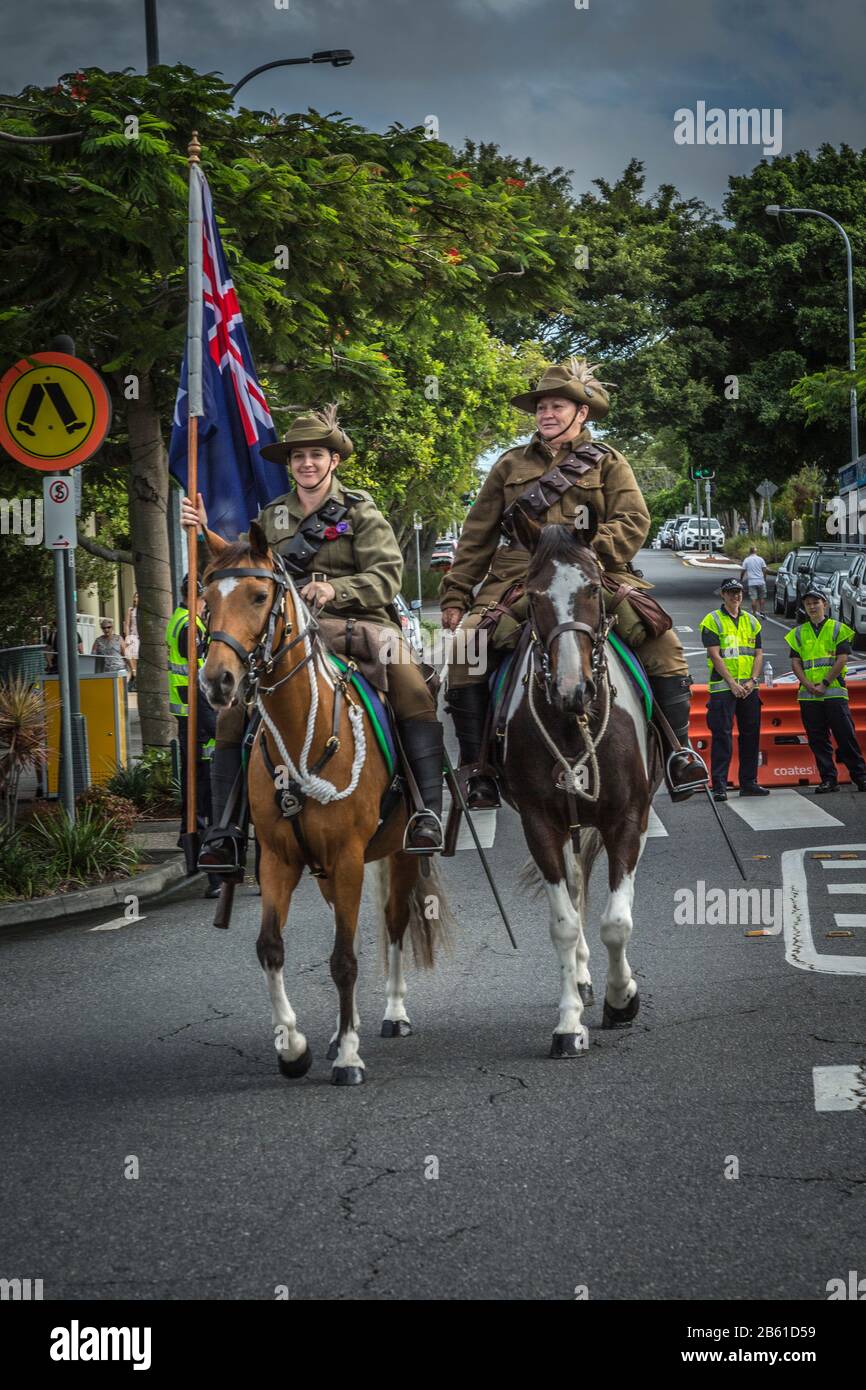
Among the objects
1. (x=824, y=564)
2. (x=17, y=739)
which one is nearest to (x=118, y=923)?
(x=17, y=739)

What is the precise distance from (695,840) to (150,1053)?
717 cm

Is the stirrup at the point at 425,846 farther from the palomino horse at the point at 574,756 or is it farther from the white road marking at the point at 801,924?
the white road marking at the point at 801,924

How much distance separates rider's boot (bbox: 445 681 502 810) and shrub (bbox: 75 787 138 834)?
549cm

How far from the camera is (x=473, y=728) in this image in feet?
26.3

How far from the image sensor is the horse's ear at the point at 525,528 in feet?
23.2

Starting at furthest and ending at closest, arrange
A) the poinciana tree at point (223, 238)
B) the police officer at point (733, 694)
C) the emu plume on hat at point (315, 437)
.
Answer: the police officer at point (733, 694) < the poinciana tree at point (223, 238) < the emu plume on hat at point (315, 437)

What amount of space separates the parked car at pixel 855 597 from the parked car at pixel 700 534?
169 ft

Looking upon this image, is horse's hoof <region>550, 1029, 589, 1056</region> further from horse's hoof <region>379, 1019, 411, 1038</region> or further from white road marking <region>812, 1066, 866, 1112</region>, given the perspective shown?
white road marking <region>812, 1066, 866, 1112</region>

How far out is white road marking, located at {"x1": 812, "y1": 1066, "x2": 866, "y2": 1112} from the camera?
6071 mm

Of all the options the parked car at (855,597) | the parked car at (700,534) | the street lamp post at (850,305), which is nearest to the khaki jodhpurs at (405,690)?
the parked car at (855,597)

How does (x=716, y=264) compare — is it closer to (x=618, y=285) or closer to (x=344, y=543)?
(x=618, y=285)

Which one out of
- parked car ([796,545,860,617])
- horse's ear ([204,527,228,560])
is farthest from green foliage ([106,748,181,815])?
parked car ([796,545,860,617])

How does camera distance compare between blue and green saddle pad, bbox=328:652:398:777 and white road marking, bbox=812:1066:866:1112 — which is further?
blue and green saddle pad, bbox=328:652:398:777

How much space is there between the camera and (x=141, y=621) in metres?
16.7
